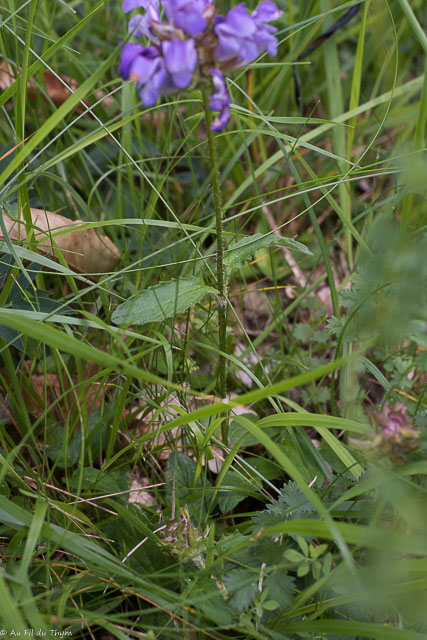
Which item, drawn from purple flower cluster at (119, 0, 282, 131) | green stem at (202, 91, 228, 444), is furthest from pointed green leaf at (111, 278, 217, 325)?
purple flower cluster at (119, 0, 282, 131)

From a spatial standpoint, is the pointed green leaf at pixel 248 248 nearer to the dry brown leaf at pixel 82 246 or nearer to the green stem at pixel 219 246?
the green stem at pixel 219 246

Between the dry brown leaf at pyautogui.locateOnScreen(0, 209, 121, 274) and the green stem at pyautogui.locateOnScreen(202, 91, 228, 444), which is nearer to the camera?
the green stem at pyautogui.locateOnScreen(202, 91, 228, 444)

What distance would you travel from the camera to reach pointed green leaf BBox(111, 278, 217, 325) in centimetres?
128

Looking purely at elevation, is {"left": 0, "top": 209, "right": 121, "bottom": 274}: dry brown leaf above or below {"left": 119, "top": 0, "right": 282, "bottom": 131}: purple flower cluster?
below

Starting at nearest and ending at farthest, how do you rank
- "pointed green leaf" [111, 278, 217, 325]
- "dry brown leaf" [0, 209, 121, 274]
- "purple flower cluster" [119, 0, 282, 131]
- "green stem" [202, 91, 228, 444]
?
"purple flower cluster" [119, 0, 282, 131], "green stem" [202, 91, 228, 444], "pointed green leaf" [111, 278, 217, 325], "dry brown leaf" [0, 209, 121, 274]

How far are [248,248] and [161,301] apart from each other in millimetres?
270

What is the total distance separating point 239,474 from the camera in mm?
1416

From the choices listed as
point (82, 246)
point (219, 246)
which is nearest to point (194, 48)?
point (219, 246)

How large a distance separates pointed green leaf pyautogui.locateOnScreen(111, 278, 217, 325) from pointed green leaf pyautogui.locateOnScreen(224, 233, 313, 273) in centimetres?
9

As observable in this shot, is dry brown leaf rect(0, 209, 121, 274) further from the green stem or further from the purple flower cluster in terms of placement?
the purple flower cluster

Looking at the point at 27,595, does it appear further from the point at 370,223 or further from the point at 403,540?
the point at 370,223

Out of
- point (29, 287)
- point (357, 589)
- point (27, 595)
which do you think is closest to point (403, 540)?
point (357, 589)


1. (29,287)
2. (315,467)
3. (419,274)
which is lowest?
(315,467)

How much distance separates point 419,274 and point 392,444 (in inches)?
12.7
